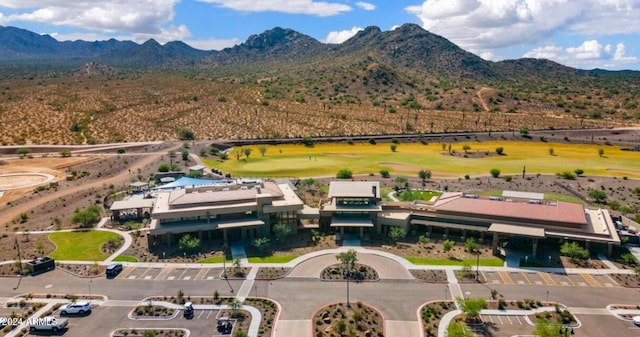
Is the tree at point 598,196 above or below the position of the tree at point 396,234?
above

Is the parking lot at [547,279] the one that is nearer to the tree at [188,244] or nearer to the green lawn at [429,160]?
the tree at [188,244]

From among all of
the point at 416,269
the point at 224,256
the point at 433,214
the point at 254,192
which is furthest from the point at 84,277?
the point at 433,214

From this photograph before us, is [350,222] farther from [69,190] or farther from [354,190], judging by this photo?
[69,190]

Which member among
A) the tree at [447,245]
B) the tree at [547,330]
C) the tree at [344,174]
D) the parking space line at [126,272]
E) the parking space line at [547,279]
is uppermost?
the tree at [344,174]

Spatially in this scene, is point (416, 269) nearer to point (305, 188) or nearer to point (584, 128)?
point (305, 188)

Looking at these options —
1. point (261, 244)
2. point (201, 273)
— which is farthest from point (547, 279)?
point (201, 273)

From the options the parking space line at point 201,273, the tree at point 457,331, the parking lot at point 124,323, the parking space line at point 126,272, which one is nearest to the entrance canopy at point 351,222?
the parking space line at point 201,273
